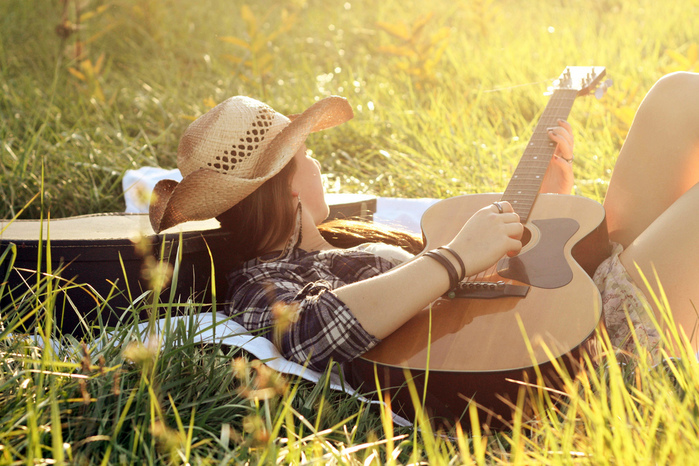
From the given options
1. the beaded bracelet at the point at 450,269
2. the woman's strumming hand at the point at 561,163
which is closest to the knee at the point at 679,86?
the woman's strumming hand at the point at 561,163

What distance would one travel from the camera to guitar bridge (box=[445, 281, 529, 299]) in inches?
65.2

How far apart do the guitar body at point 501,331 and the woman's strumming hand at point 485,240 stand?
9 centimetres

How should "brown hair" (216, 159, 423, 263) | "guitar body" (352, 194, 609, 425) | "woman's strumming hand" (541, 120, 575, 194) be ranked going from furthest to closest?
"woman's strumming hand" (541, 120, 575, 194), "brown hair" (216, 159, 423, 263), "guitar body" (352, 194, 609, 425)

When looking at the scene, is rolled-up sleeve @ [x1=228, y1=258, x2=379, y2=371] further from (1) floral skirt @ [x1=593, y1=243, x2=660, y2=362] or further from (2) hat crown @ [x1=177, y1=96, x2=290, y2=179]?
(1) floral skirt @ [x1=593, y1=243, x2=660, y2=362]

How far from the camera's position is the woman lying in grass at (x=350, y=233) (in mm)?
1582

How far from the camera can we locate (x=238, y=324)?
1.91 m

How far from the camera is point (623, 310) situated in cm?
182

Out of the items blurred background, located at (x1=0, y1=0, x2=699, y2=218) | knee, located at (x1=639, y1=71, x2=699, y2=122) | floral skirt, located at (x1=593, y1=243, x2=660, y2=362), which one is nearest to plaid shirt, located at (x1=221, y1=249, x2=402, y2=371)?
floral skirt, located at (x1=593, y1=243, x2=660, y2=362)

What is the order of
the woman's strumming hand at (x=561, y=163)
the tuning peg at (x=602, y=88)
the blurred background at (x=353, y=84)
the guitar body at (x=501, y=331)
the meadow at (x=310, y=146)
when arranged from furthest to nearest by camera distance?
the blurred background at (x=353, y=84) < the tuning peg at (x=602, y=88) < the woman's strumming hand at (x=561, y=163) < the guitar body at (x=501, y=331) < the meadow at (x=310, y=146)

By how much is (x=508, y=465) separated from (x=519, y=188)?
44.1 inches

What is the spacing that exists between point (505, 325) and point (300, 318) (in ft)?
1.63

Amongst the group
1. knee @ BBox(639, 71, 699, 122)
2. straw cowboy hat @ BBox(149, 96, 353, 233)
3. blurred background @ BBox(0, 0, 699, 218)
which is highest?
knee @ BBox(639, 71, 699, 122)

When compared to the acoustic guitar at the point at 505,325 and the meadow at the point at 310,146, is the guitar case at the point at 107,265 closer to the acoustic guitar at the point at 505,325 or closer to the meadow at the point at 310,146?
the meadow at the point at 310,146

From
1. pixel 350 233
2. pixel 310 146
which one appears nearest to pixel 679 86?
pixel 350 233
